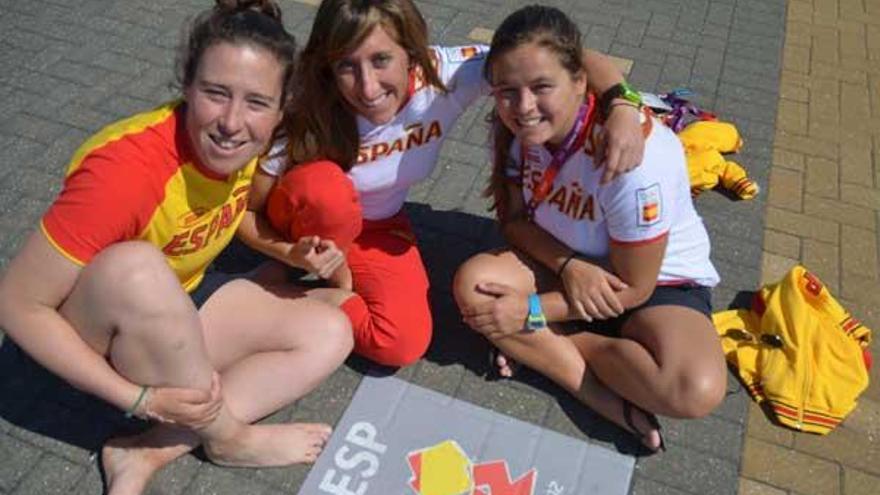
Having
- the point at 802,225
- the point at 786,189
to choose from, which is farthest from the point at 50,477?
the point at 786,189

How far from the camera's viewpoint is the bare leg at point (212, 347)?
1.88 metres

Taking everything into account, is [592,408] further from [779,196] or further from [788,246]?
[779,196]

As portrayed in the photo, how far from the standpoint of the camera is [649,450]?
258 cm

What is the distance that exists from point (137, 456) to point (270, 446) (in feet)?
1.26

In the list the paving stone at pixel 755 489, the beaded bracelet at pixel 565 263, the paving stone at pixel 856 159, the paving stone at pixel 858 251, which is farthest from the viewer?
the paving stone at pixel 856 159

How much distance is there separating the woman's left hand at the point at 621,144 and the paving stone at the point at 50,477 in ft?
5.98

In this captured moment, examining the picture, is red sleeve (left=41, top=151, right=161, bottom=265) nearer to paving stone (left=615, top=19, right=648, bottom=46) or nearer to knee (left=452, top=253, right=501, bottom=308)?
knee (left=452, top=253, right=501, bottom=308)

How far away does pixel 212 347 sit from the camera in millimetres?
2455

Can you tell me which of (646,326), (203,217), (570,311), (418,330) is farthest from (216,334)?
(646,326)

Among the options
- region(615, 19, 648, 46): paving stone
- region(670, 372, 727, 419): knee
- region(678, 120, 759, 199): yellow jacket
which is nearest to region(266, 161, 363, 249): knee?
region(670, 372, 727, 419): knee

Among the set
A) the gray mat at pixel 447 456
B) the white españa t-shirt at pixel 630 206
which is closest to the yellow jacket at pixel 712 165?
the white españa t-shirt at pixel 630 206

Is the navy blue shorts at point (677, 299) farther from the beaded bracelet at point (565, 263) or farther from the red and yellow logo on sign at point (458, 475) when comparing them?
the red and yellow logo on sign at point (458, 475)

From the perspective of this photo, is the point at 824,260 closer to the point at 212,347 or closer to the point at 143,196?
the point at 212,347

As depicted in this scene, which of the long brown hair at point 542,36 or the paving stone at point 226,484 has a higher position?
the long brown hair at point 542,36
